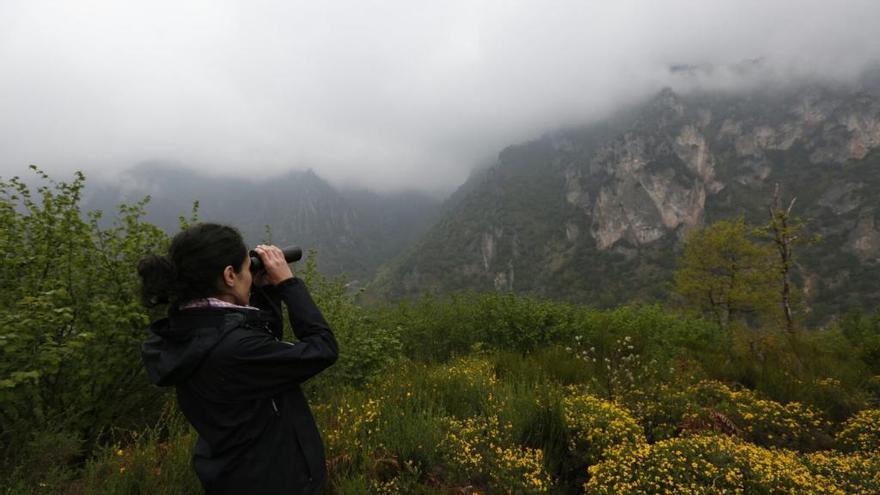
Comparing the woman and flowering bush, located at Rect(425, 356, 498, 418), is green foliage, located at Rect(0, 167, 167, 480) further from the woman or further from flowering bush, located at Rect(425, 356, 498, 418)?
flowering bush, located at Rect(425, 356, 498, 418)

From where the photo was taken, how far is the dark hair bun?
1.79m

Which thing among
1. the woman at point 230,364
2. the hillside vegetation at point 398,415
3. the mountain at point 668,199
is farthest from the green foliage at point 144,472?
the mountain at point 668,199

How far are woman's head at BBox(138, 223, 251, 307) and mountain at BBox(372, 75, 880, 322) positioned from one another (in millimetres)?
81802

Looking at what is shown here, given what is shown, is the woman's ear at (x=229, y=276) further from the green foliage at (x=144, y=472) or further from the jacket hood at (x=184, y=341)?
the green foliage at (x=144, y=472)

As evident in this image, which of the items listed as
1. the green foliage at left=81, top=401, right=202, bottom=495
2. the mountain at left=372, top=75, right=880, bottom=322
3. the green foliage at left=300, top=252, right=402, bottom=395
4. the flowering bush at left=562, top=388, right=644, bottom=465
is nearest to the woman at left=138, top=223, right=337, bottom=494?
the green foliage at left=81, top=401, right=202, bottom=495

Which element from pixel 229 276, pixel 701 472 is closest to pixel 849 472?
pixel 701 472

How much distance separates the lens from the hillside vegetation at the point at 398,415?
2.95 meters

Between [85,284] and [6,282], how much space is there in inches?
20.3

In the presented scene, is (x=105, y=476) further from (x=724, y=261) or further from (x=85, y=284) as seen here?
(x=724, y=261)

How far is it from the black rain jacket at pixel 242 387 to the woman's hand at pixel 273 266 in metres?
0.19

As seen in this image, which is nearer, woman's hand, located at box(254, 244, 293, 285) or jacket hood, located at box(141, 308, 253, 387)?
jacket hood, located at box(141, 308, 253, 387)

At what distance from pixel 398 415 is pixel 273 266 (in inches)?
88.0

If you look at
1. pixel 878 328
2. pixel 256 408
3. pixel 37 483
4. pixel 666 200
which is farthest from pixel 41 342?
pixel 666 200

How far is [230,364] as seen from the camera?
1.72 metres
